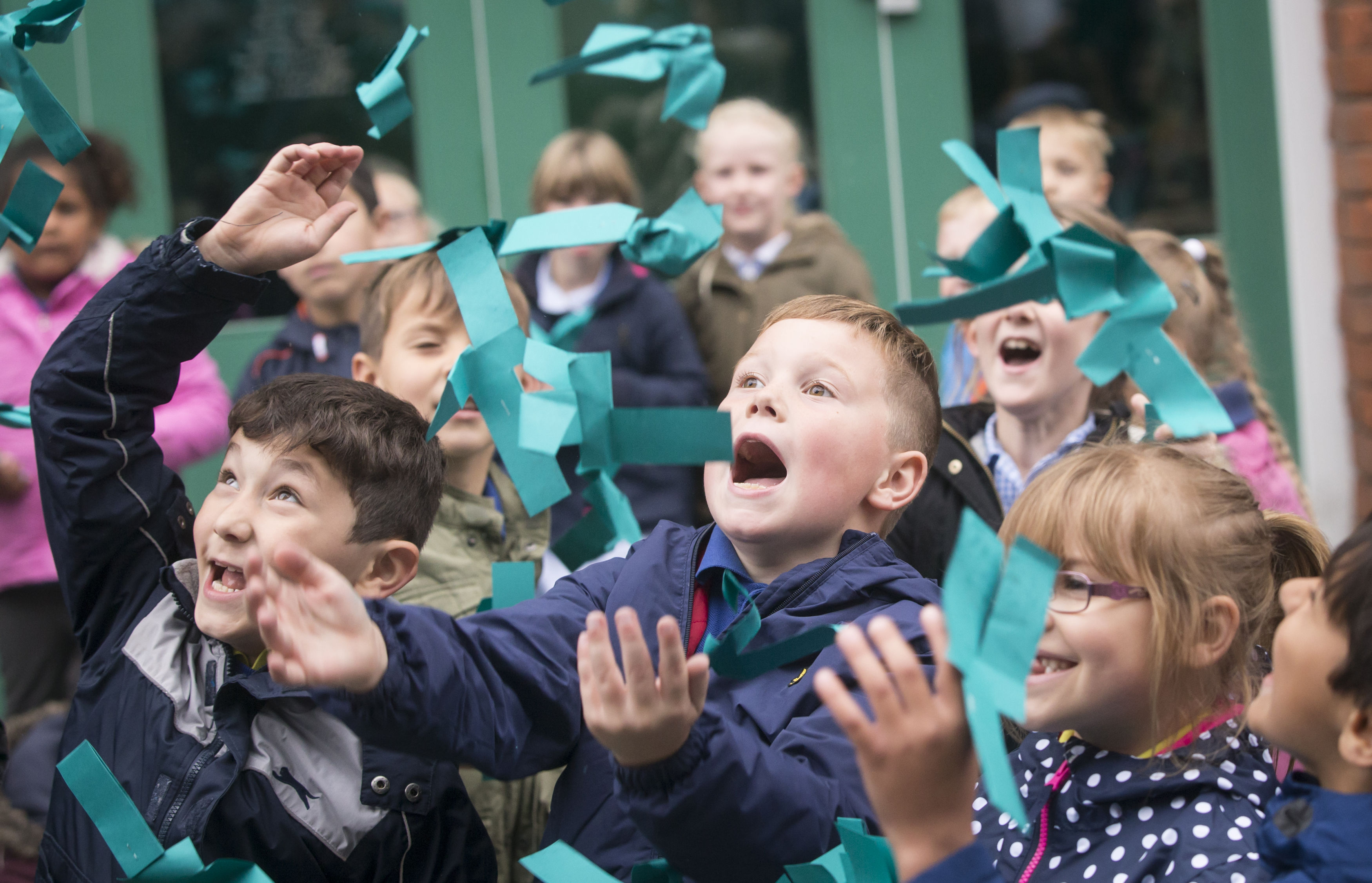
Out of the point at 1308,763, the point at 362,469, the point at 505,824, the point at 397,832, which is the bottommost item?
the point at 505,824

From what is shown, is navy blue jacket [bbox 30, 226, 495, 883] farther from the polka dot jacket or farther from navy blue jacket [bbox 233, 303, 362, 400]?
navy blue jacket [bbox 233, 303, 362, 400]

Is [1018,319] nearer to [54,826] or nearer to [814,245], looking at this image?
[814,245]

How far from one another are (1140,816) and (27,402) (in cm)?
273

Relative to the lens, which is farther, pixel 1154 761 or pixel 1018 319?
pixel 1018 319

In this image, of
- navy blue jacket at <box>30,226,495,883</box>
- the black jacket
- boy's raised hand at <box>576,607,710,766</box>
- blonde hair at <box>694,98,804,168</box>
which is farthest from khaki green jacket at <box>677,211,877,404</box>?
boy's raised hand at <box>576,607,710,766</box>

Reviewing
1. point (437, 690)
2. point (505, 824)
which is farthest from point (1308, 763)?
point (505, 824)

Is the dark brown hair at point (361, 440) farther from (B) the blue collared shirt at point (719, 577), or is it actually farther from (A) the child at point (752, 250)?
(A) the child at point (752, 250)

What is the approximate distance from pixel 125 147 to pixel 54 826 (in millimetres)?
3285

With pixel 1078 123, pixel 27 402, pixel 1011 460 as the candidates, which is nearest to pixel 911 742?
pixel 1011 460

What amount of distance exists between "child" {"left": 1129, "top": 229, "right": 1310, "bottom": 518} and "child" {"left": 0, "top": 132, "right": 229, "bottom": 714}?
2.34 m

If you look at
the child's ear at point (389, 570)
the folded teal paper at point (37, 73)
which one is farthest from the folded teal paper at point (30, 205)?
the child's ear at point (389, 570)

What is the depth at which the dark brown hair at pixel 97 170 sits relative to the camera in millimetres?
3473

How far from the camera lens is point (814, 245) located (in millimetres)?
3984

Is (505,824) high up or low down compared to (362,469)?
down
